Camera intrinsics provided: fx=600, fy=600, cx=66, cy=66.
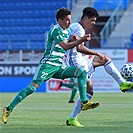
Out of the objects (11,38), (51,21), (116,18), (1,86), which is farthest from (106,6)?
(1,86)

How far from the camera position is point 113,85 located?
27141mm

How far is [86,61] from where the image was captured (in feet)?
33.0

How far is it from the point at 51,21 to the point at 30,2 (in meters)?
2.44

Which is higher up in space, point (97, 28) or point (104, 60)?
point (104, 60)

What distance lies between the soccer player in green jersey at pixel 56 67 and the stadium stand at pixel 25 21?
819 inches

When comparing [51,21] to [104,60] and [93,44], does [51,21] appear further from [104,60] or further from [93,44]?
[104,60]

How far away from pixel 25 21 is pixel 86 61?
75.5 feet

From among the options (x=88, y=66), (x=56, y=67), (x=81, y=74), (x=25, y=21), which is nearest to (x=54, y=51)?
(x=56, y=67)

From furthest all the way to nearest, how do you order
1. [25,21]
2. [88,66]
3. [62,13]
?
[25,21] → [88,66] → [62,13]

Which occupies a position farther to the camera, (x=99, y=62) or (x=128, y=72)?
(x=128, y=72)

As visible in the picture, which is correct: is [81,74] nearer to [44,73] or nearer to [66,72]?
[66,72]

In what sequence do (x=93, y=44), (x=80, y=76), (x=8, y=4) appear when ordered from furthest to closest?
(x=8, y=4) → (x=93, y=44) → (x=80, y=76)

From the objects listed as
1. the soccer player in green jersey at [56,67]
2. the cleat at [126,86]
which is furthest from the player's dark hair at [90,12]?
the cleat at [126,86]

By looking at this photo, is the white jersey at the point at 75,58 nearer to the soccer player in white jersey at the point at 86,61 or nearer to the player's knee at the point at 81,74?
the soccer player in white jersey at the point at 86,61
